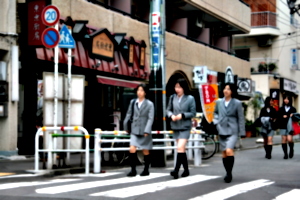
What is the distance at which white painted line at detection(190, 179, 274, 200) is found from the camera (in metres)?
8.11

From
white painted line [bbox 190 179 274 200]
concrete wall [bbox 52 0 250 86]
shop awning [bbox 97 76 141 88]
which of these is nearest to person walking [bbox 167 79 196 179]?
white painted line [bbox 190 179 274 200]

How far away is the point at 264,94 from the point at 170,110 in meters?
32.3

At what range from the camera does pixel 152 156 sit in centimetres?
1380

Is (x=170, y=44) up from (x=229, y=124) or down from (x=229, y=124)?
up

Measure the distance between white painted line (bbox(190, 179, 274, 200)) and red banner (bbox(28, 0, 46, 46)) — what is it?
8125 mm

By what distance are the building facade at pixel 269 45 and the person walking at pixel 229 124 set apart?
3236cm

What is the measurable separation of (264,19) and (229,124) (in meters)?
33.1

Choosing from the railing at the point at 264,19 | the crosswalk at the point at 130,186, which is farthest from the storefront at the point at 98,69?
the railing at the point at 264,19

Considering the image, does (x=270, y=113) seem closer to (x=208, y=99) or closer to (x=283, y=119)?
(x=283, y=119)

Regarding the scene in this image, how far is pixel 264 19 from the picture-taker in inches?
1652

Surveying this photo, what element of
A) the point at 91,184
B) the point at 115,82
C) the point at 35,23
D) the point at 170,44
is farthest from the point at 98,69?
the point at 91,184

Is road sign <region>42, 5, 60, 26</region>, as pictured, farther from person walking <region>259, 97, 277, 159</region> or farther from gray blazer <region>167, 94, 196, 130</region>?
person walking <region>259, 97, 277, 159</region>

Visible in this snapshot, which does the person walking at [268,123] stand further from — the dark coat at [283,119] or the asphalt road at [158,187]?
the asphalt road at [158,187]

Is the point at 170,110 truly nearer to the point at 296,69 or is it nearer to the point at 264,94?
the point at 264,94
